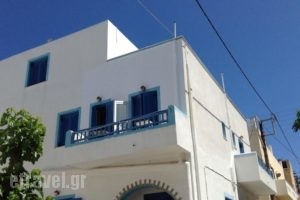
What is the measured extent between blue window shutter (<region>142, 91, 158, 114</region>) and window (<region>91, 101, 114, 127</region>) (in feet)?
3.96

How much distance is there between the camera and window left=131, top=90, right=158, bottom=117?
11.9m

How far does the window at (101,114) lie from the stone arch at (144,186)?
2.51 meters

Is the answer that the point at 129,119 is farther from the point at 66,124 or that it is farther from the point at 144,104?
the point at 66,124

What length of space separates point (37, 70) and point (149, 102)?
6453 mm

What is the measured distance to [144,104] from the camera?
12.0m

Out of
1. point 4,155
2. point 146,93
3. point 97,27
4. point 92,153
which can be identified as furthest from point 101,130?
point 97,27

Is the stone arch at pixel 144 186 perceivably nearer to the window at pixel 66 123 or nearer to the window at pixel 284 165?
the window at pixel 66 123

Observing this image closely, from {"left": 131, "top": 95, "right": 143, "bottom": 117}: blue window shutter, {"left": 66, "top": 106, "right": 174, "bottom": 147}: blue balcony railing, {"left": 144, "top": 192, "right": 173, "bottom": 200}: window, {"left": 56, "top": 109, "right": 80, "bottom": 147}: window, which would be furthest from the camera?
{"left": 56, "top": 109, "right": 80, "bottom": 147}: window

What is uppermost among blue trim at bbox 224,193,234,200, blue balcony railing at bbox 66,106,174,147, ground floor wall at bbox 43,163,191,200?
blue balcony railing at bbox 66,106,174,147

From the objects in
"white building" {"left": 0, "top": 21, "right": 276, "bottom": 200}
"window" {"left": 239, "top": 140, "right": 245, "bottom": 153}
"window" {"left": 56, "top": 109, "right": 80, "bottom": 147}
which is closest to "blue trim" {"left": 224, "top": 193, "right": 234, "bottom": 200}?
"white building" {"left": 0, "top": 21, "right": 276, "bottom": 200}

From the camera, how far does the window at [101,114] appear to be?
12.4m

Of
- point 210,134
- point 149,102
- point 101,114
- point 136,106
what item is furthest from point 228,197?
point 101,114

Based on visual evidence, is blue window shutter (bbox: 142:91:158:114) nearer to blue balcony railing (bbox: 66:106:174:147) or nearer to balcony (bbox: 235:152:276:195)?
blue balcony railing (bbox: 66:106:174:147)

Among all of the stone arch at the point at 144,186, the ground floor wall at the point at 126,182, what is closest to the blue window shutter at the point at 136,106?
the ground floor wall at the point at 126,182
